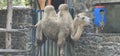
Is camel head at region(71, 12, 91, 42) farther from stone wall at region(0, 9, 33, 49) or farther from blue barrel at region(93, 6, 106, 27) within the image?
stone wall at region(0, 9, 33, 49)

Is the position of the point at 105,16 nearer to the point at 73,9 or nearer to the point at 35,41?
the point at 73,9

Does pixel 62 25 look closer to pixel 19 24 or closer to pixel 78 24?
pixel 78 24

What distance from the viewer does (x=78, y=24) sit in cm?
439

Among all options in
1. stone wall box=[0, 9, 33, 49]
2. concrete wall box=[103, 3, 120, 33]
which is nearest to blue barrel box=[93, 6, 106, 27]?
Answer: concrete wall box=[103, 3, 120, 33]

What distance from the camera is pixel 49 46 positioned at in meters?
4.84

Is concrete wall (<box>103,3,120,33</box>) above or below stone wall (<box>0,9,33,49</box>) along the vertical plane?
above

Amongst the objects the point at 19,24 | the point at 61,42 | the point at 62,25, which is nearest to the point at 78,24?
the point at 62,25

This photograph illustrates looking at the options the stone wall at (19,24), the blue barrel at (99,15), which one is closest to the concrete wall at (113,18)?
the blue barrel at (99,15)

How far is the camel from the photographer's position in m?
4.38

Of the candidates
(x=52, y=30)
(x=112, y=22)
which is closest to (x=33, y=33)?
(x=52, y=30)

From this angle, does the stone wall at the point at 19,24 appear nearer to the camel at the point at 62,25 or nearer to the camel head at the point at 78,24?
the camel at the point at 62,25

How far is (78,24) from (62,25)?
0.22 meters

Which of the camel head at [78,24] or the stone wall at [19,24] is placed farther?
the stone wall at [19,24]

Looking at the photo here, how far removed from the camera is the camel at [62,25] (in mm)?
4376
